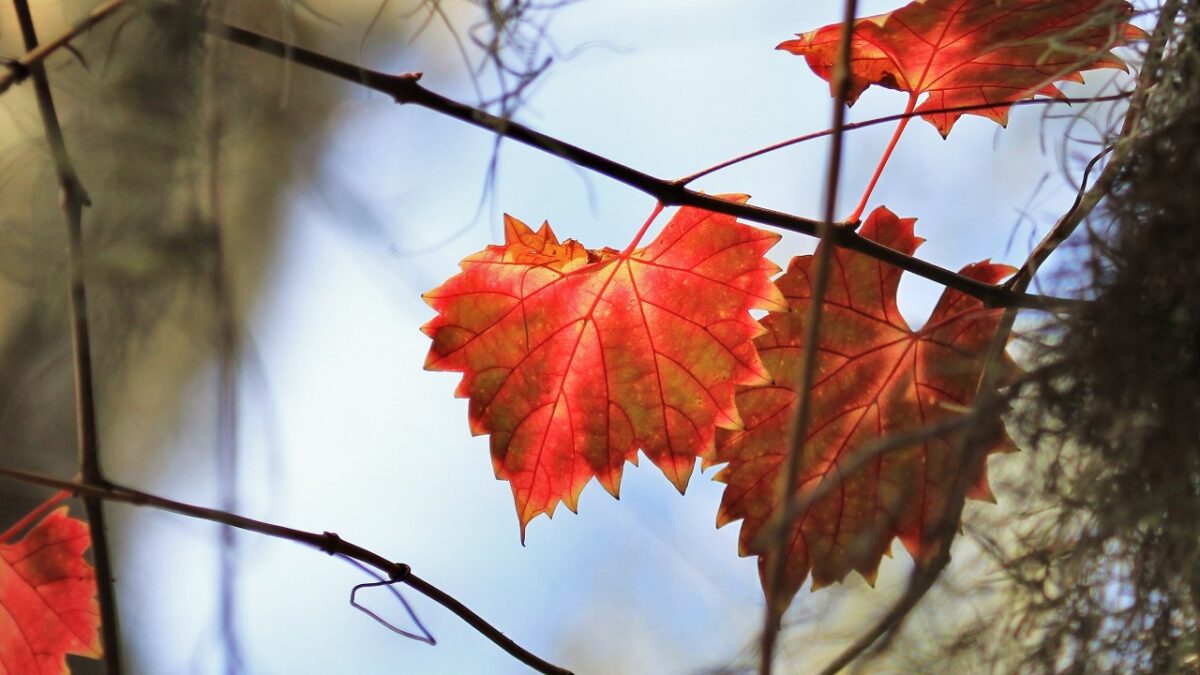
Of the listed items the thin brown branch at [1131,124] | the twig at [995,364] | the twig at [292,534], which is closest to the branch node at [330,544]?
the twig at [292,534]

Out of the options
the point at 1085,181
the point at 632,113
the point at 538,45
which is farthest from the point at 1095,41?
the point at 632,113

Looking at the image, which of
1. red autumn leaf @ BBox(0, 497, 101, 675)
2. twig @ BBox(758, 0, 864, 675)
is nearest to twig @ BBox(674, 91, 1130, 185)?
twig @ BBox(758, 0, 864, 675)

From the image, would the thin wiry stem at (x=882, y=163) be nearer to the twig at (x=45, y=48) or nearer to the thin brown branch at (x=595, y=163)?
the thin brown branch at (x=595, y=163)

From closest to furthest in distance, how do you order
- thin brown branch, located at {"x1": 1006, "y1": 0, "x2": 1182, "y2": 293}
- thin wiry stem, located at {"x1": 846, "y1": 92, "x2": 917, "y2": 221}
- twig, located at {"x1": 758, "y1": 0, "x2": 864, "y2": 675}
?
twig, located at {"x1": 758, "y1": 0, "x2": 864, "y2": 675} < thin brown branch, located at {"x1": 1006, "y1": 0, "x2": 1182, "y2": 293} < thin wiry stem, located at {"x1": 846, "y1": 92, "x2": 917, "y2": 221}

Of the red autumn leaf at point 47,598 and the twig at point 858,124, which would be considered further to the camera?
the red autumn leaf at point 47,598

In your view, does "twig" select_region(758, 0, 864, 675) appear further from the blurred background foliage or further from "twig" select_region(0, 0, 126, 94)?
"twig" select_region(0, 0, 126, 94)

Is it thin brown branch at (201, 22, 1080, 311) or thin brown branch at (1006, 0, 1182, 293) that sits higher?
thin brown branch at (201, 22, 1080, 311)

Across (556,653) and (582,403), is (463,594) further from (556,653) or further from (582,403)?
(582,403)
